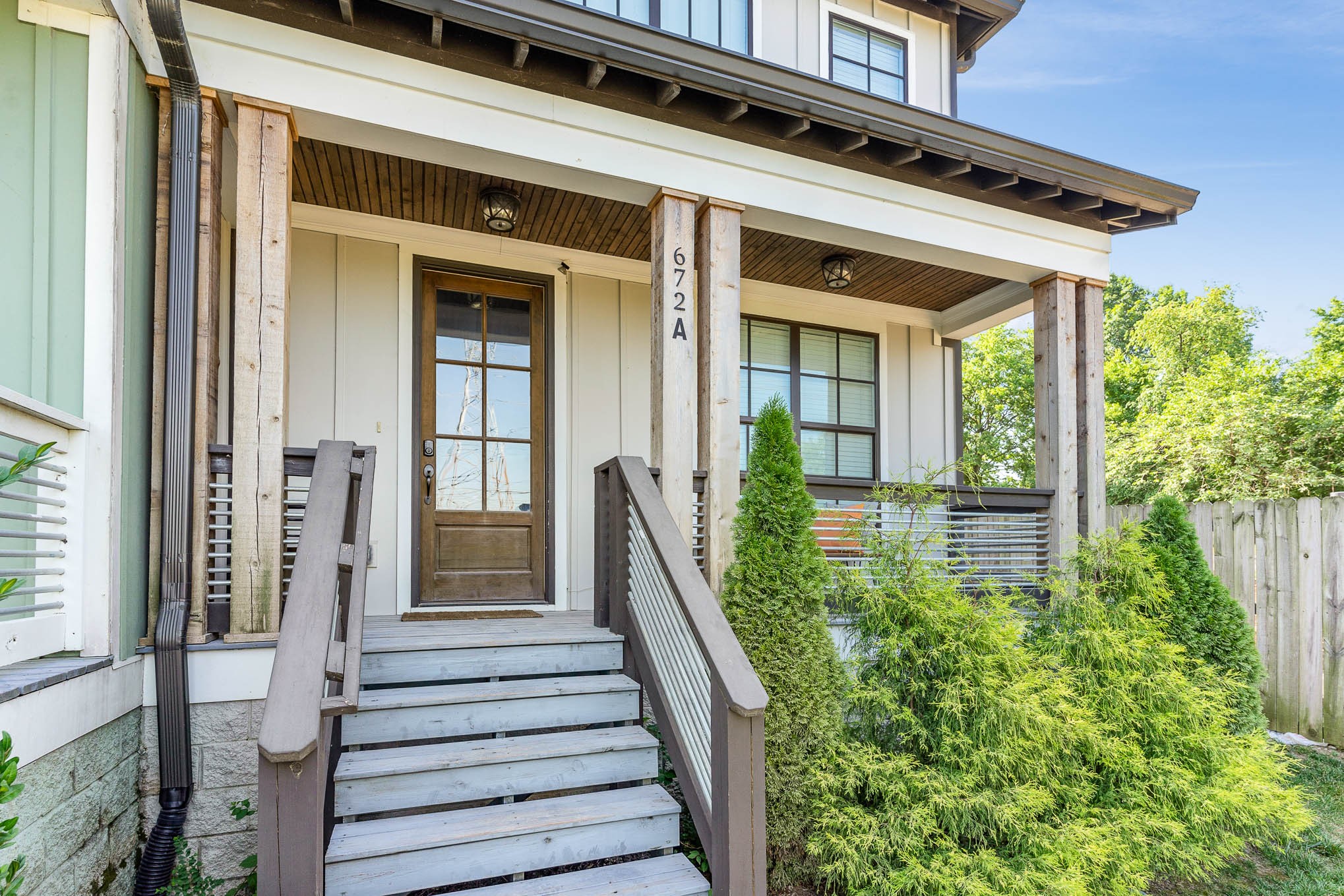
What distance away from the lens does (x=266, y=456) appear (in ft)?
9.27

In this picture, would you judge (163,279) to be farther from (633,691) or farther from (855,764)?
(855,764)

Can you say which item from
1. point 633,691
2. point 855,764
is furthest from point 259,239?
point 855,764

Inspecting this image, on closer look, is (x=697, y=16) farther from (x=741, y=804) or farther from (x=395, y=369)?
(x=741, y=804)

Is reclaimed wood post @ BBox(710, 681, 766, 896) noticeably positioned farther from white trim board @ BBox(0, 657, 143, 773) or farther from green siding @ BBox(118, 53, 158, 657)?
green siding @ BBox(118, 53, 158, 657)

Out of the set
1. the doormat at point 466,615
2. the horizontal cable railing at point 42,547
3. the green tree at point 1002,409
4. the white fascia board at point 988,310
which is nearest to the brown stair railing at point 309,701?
the horizontal cable railing at point 42,547

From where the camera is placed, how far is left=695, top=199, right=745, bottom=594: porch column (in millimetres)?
3666

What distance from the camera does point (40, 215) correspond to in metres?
2.43

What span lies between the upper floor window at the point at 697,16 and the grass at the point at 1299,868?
5.13 meters

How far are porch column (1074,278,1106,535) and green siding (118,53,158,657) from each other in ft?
16.2

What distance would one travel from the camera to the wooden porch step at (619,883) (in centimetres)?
228

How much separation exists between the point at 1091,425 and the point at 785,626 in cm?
284

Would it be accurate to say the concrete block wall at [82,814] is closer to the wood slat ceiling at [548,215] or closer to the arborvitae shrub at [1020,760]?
the arborvitae shrub at [1020,760]

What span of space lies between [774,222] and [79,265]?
10.1 feet

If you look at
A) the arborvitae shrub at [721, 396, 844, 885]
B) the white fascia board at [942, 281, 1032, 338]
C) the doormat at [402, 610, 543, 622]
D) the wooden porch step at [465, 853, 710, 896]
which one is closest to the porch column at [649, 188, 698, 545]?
the arborvitae shrub at [721, 396, 844, 885]
